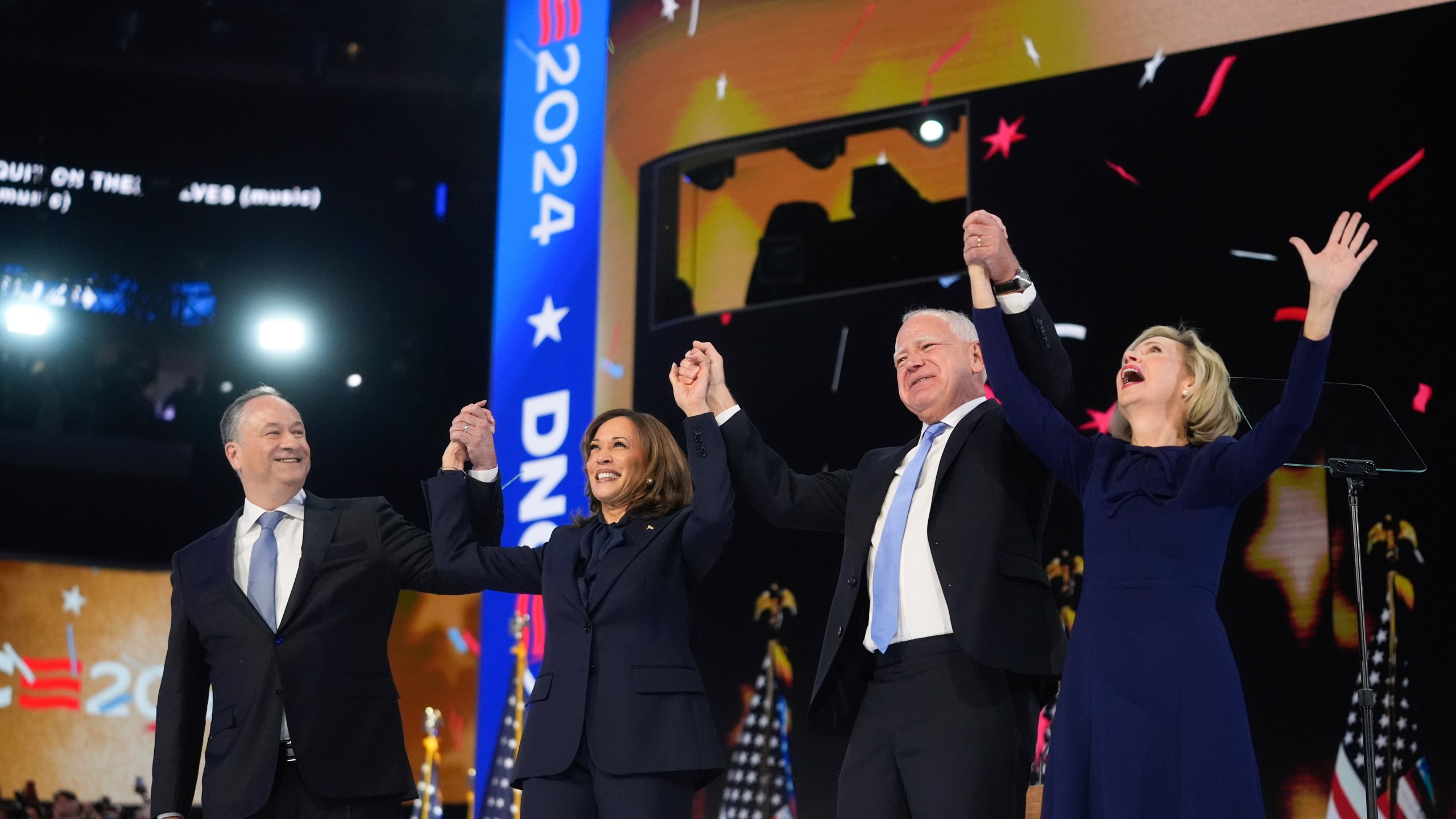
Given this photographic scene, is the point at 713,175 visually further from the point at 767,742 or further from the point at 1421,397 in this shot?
the point at 1421,397

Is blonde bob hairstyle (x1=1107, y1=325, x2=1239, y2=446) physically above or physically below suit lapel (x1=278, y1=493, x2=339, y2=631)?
above

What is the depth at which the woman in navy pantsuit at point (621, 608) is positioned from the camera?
8.50 feet

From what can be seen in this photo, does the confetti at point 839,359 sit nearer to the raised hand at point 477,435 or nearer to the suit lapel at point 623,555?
the raised hand at point 477,435

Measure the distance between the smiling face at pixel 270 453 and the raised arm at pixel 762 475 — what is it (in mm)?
921

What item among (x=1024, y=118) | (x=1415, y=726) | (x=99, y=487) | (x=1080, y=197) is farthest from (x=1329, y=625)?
(x=99, y=487)

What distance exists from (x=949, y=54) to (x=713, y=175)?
133cm

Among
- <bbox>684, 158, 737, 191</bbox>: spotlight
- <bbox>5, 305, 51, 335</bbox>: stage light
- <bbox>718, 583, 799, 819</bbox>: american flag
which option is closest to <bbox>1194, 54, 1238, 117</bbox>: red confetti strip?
<bbox>684, 158, 737, 191</bbox>: spotlight

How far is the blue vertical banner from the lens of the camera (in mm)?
6289

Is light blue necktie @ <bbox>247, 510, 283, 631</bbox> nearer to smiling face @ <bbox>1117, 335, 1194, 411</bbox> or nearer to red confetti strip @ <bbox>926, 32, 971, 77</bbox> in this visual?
smiling face @ <bbox>1117, 335, 1194, 411</bbox>

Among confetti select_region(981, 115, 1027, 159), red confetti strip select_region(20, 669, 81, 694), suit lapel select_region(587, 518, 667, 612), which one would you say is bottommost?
red confetti strip select_region(20, 669, 81, 694)

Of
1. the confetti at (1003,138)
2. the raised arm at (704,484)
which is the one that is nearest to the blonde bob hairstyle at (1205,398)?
the raised arm at (704,484)

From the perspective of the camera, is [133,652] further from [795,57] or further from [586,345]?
[795,57]

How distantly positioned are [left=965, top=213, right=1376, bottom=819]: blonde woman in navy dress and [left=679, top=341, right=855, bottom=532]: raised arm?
1.96 ft

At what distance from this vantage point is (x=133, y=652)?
28.8 ft
